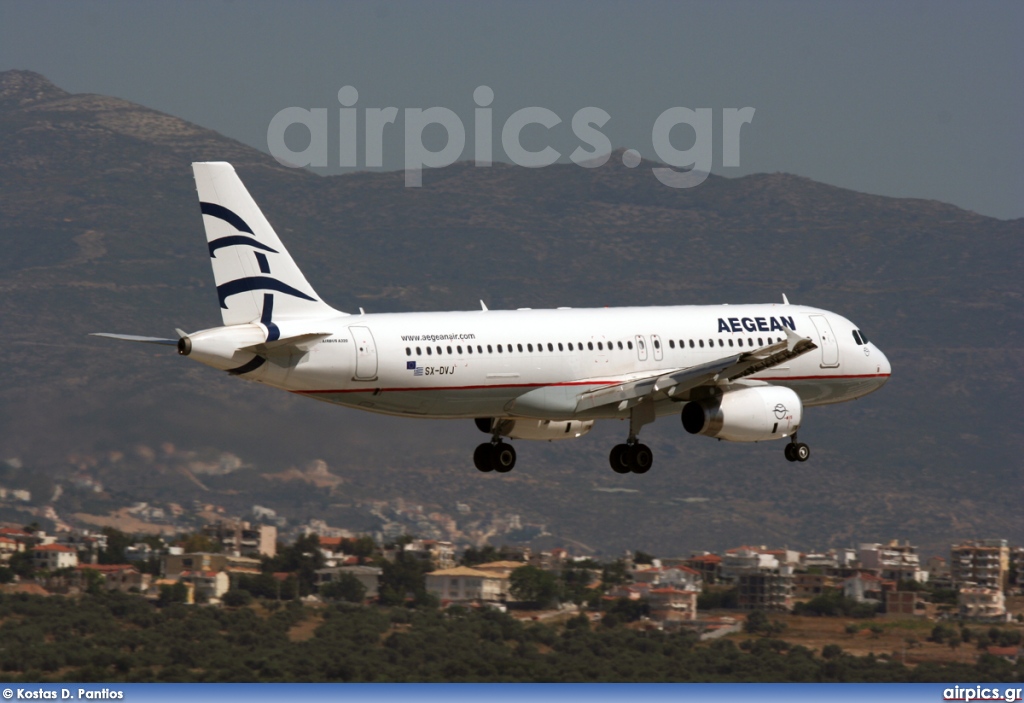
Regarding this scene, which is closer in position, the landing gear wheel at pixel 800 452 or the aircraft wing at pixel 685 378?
the aircraft wing at pixel 685 378

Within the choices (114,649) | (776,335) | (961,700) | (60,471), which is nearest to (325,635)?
(114,649)

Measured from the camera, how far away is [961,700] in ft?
487

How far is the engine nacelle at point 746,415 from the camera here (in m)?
65.0

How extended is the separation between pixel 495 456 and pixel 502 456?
252 mm

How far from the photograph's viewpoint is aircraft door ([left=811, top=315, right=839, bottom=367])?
69.9 m

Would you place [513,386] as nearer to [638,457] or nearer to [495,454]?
[495,454]

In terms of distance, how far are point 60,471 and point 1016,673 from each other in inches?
4011

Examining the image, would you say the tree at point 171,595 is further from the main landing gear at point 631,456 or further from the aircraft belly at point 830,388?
the main landing gear at point 631,456

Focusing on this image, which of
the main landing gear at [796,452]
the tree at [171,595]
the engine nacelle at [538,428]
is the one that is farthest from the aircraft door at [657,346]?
the tree at [171,595]

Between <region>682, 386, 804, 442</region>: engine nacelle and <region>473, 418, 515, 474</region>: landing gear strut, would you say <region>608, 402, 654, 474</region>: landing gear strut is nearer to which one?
<region>682, 386, 804, 442</region>: engine nacelle

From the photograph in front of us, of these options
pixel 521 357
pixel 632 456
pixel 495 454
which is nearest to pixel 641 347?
pixel 632 456

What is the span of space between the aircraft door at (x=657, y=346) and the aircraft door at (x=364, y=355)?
11.2 meters

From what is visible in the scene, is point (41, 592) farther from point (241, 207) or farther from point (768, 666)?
point (241, 207)

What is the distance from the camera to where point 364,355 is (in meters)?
60.3
